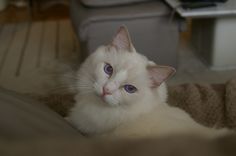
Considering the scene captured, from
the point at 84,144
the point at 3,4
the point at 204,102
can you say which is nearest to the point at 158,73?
the point at 204,102

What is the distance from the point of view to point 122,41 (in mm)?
1184

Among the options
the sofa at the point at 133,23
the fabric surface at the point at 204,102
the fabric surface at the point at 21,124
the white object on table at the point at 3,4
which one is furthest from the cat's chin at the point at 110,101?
the white object on table at the point at 3,4

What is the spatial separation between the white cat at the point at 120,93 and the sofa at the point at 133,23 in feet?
3.56

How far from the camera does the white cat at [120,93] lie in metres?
1.09

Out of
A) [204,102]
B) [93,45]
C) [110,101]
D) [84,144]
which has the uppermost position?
[84,144]

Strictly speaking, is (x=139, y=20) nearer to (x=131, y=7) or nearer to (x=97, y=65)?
(x=131, y=7)

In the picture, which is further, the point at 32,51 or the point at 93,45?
the point at 32,51

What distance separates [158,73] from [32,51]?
203cm

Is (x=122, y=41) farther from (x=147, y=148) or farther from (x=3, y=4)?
(x=3, y=4)

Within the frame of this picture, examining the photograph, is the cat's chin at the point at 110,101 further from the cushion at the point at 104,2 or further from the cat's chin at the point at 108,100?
the cushion at the point at 104,2

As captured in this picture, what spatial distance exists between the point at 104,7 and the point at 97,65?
4.08 feet

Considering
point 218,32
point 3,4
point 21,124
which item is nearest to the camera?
point 21,124

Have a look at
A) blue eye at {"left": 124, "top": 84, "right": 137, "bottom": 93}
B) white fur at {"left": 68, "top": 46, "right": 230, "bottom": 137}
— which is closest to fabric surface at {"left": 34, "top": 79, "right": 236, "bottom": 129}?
white fur at {"left": 68, "top": 46, "right": 230, "bottom": 137}

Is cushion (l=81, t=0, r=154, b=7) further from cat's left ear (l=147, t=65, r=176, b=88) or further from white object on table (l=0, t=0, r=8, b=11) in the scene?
white object on table (l=0, t=0, r=8, b=11)
